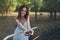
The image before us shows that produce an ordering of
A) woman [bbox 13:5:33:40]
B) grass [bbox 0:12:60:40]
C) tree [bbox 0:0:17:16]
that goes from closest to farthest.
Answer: woman [bbox 13:5:33:40] → grass [bbox 0:12:60:40] → tree [bbox 0:0:17:16]

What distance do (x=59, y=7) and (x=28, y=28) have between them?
24089mm

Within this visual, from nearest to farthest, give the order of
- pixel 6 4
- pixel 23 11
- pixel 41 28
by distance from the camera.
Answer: pixel 23 11, pixel 41 28, pixel 6 4

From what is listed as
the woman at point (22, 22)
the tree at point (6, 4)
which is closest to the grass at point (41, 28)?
the woman at point (22, 22)

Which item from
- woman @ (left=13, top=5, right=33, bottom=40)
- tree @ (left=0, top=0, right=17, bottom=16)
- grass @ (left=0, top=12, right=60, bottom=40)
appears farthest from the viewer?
tree @ (left=0, top=0, right=17, bottom=16)

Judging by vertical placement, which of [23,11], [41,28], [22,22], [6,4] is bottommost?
[6,4]

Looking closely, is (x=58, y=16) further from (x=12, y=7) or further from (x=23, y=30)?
(x=23, y=30)

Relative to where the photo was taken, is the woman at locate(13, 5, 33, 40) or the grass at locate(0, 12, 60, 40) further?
the grass at locate(0, 12, 60, 40)

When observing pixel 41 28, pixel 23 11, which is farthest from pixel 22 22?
pixel 41 28

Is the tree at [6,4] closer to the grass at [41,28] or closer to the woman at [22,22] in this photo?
the grass at [41,28]

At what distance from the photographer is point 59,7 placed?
2766 centimetres

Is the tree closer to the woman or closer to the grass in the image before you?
the grass

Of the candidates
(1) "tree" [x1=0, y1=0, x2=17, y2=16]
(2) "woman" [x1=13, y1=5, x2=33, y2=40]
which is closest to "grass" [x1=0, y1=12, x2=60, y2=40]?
(2) "woman" [x1=13, y1=5, x2=33, y2=40]

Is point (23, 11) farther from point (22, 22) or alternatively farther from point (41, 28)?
point (41, 28)

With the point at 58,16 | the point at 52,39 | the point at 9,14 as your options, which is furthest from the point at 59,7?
the point at 52,39
